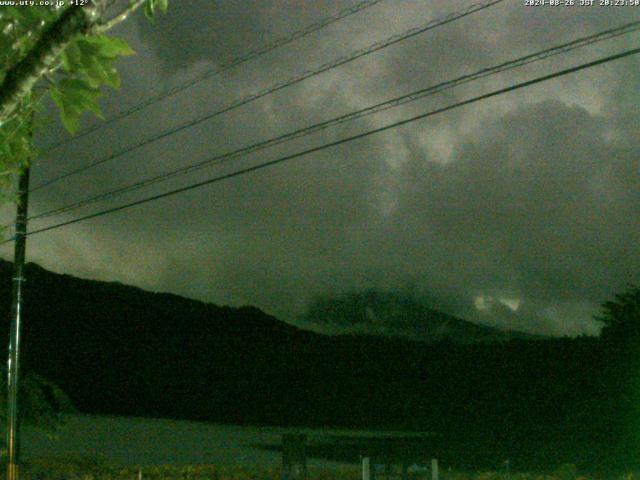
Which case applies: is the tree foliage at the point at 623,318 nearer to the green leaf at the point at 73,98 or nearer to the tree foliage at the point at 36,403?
the tree foliage at the point at 36,403

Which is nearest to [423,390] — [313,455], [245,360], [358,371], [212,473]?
[358,371]

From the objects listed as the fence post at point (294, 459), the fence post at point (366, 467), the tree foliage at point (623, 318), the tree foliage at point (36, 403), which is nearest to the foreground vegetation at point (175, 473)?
the tree foliage at point (36, 403)

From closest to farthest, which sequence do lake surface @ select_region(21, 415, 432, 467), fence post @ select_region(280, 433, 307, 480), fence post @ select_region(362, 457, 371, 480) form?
fence post @ select_region(362, 457, 371, 480), fence post @ select_region(280, 433, 307, 480), lake surface @ select_region(21, 415, 432, 467)

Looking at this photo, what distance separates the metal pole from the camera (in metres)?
16.8

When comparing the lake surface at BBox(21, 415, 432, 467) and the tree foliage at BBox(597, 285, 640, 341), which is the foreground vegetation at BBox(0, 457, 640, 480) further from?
the tree foliage at BBox(597, 285, 640, 341)

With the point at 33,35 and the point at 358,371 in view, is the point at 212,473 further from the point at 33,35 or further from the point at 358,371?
the point at 33,35

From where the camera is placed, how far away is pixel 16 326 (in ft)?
58.3

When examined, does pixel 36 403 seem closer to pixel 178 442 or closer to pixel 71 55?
pixel 178 442

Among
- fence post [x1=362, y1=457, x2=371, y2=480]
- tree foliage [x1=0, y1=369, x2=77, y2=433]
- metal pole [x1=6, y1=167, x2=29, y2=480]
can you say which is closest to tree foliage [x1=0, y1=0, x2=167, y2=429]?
fence post [x1=362, y1=457, x2=371, y2=480]

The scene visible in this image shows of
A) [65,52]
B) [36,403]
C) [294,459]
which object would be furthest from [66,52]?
[36,403]

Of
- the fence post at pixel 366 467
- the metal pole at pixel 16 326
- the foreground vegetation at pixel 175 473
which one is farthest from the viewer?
the foreground vegetation at pixel 175 473

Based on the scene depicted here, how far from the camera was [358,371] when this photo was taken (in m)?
31.2

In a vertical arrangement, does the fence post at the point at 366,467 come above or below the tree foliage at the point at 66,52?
below

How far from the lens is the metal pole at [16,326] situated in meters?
16.8
